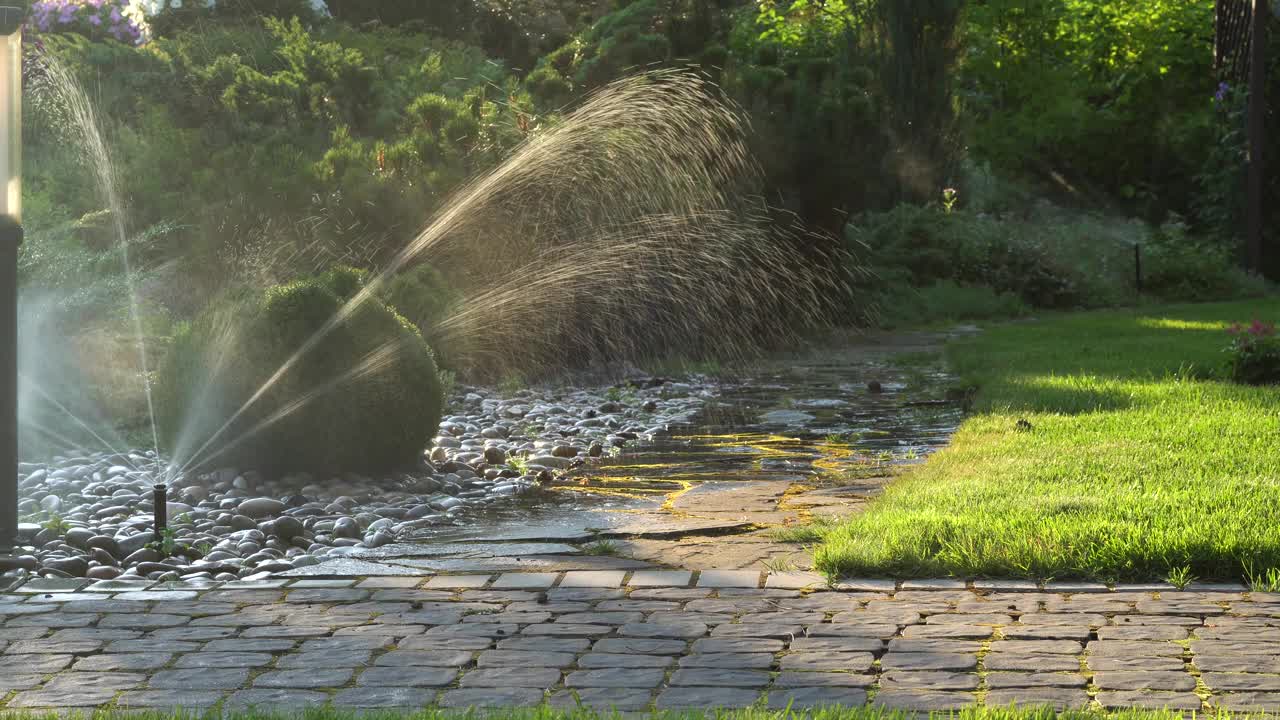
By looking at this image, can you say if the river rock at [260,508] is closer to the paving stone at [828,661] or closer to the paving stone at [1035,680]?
the paving stone at [828,661]

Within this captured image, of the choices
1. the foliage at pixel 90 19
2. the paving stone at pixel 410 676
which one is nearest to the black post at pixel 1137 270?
the foliage at pixel 90 19

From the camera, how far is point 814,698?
3377mm

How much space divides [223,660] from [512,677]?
806 millimetres

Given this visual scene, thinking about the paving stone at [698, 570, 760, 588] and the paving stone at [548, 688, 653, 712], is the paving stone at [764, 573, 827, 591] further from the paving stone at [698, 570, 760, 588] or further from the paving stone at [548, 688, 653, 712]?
the paving stone at [548, 688, 653, 712]

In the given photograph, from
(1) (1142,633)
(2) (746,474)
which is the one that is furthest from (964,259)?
(1) (1142,633)

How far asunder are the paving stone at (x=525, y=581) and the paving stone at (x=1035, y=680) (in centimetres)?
160

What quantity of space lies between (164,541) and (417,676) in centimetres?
218

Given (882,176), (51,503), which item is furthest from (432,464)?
(882,176)

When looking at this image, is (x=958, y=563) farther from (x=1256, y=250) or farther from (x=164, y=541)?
(x=1256, y=250)

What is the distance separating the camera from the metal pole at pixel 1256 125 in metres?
19.2

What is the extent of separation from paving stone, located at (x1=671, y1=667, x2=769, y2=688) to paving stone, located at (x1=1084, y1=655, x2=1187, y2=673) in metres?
0.83

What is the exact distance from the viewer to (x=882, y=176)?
16766 mm

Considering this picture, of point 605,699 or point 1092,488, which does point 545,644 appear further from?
point 1092,488

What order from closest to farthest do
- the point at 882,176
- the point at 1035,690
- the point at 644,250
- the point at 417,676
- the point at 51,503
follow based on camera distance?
1. the point at 1035,690
2. the point at 417,676
3. the point at 51,503
4. the point at 644,250
5. the point at 882,176
